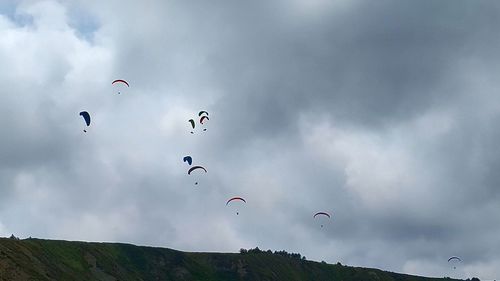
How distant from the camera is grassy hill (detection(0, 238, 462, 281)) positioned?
117m

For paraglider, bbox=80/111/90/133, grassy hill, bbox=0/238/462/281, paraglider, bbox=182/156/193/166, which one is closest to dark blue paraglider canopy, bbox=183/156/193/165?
paraglider, bbox=182/156/193/166

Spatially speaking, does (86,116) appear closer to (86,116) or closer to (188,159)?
(86,116)

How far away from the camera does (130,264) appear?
522 feet

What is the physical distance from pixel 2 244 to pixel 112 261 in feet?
129

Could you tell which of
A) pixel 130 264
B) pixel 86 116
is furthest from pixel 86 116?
pixel 130 264

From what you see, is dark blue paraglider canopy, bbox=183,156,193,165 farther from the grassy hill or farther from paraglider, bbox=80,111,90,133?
the grassy hill

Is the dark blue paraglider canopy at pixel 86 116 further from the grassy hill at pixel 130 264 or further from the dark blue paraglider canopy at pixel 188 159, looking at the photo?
the grassy hill at pixel 130 264

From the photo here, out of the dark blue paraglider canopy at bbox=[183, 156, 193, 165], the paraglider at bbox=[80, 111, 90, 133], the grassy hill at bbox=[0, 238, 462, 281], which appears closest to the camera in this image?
the paraglider at bbox=[80, 111, 90, 133]

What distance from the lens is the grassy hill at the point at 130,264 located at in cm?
11681

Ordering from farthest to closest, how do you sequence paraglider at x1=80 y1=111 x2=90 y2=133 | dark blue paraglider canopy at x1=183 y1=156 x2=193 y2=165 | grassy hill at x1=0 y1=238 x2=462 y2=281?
grassy hill at x1=0 y1=238 x2=462 y2=281 < dark blue paraglider canopy at x1=183 y1=156 x2=193 y2=165 < paraglider at x1=80 y1=111 x2=90 y2=133

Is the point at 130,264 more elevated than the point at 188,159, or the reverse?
the point at 130,264

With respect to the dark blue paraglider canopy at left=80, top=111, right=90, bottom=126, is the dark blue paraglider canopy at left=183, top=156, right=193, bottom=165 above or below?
below

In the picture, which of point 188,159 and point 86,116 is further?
point 188,159

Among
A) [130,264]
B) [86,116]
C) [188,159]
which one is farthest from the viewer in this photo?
[130,264]
